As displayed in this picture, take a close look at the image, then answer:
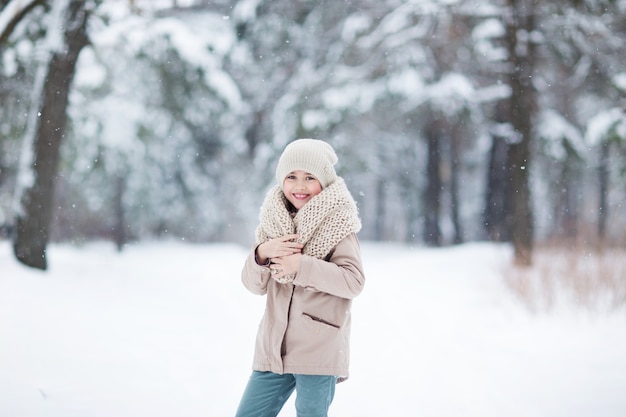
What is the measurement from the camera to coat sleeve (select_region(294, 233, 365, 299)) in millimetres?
2191

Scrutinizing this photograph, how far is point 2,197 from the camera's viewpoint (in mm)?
14648

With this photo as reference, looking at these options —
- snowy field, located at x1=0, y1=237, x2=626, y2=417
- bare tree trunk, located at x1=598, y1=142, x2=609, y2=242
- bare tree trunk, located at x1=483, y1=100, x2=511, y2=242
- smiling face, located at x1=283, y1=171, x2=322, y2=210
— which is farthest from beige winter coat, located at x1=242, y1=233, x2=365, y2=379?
bare tree trunk, located at x1=483, y1=100, x2=511, y2=242

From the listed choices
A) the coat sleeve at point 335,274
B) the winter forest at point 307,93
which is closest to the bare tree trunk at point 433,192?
the winter forest at point 307,93

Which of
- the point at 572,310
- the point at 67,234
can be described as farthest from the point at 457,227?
the point at 67,234

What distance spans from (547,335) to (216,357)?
335 centimetres

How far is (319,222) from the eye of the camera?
2293 mm

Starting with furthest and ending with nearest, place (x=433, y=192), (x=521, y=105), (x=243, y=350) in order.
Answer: (x=433, y=192), (x=521, y=105), (x=243, y=350)

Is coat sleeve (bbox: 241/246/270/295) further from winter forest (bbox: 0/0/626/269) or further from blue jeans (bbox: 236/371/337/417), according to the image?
winter forest (bbox: 0/0/626/269)

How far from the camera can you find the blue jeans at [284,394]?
7.52ft

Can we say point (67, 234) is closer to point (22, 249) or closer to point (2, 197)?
point (2, 197)

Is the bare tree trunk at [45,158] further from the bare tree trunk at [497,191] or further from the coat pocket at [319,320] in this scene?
the bare tree trunk at [497,191]

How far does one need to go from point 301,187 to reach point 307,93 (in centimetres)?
982

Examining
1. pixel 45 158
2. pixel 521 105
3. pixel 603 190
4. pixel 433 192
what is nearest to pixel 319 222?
pixel 45 158

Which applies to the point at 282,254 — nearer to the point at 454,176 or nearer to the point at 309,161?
the point at 309,161
